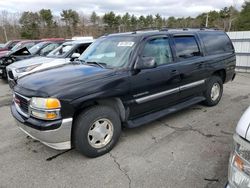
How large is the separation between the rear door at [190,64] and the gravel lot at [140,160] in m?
0.67

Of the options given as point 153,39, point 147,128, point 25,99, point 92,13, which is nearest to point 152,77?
point 153,39

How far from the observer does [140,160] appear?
3137 millimetres

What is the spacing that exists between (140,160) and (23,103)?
186cm

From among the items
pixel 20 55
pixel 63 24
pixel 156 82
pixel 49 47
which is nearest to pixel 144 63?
pixel 156 82

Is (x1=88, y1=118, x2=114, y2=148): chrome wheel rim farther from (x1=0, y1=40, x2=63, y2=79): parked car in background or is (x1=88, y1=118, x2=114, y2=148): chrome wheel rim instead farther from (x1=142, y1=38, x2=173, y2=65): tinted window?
(x1=0, y1=40, x2=63, y2=79): parked car in background

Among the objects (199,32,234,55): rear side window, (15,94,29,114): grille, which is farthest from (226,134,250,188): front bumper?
(199,32,234,55): rear side window

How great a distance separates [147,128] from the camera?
4203 millimetres

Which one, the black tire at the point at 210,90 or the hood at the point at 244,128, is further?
the black tire at the point at 210,90

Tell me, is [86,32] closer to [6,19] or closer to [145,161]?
[6,19]

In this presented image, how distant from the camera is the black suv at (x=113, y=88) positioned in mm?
2850

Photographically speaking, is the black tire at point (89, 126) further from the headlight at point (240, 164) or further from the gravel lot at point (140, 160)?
the headlight at point (240, 164)

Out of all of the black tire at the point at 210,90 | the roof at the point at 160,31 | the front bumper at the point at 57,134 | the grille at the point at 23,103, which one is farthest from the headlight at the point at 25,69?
the black tire at the point at 210,90

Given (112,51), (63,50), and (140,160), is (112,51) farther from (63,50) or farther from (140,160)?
(63,50)

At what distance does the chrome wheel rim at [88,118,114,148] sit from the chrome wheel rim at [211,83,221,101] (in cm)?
302
